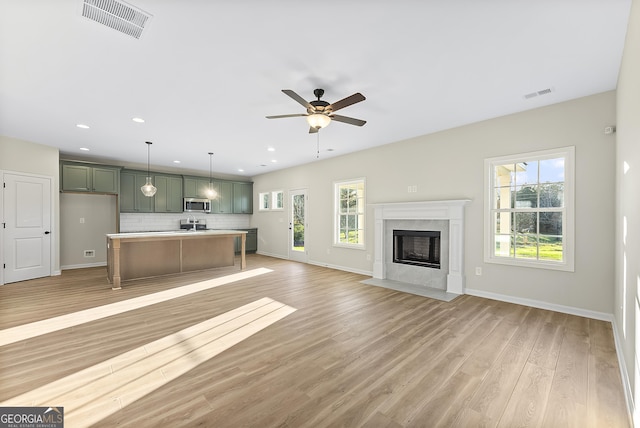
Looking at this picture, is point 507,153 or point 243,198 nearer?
point 507,153

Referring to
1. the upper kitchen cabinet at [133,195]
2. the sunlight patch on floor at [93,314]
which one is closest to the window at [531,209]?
the sunlight patch on floor at [93,314]

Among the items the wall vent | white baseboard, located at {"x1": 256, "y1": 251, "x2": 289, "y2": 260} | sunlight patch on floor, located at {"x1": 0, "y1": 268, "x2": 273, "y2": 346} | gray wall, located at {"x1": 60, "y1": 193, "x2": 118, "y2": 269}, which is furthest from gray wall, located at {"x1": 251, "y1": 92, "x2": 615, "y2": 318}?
gray wall, located at {"x1": 60, "y1": 193, "x2": 118, "y2": 269}

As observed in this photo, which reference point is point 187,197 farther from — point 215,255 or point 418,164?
point 418,164

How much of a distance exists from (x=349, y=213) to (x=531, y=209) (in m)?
3.36

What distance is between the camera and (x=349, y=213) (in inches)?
246

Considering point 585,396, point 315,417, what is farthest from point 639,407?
point 315,417

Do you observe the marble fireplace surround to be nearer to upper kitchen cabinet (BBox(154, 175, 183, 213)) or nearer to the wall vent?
the wall vent

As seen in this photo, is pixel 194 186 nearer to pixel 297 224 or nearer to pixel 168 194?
pixel 168 194

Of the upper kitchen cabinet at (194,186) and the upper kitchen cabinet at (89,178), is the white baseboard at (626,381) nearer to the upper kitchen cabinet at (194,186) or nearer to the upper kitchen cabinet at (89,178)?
the upper kitchen cabinet at (194,186)

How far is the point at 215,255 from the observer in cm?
634

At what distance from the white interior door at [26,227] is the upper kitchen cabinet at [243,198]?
14.4ft

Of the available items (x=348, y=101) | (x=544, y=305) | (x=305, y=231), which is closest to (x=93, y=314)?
(x=348, y=101)

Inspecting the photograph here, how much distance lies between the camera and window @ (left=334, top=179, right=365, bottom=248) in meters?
6.02

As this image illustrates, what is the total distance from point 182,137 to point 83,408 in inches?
168
